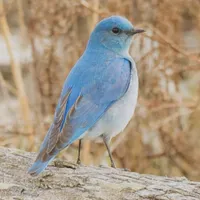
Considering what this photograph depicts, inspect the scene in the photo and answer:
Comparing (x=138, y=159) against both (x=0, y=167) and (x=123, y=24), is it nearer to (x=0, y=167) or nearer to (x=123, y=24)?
(x=123, y=24)

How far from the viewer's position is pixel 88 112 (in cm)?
497

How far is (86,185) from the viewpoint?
4.56m

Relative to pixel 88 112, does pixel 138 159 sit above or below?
below

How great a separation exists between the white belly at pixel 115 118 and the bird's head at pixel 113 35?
1.40 feet

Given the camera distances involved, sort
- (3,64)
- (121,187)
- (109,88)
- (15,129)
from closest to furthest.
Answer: (121,187) < (109,88) < (15,129) < (3,64)

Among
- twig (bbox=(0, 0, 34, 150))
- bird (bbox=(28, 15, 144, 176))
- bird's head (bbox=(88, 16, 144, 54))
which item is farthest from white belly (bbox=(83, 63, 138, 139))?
twig (bbox=(0, 0, 34, 150))

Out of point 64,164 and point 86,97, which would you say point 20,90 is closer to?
point 86,97

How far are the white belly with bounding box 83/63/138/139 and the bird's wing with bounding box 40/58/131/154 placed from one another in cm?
4

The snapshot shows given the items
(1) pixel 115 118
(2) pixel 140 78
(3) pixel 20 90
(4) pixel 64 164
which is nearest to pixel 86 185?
(4) pixel 64 164

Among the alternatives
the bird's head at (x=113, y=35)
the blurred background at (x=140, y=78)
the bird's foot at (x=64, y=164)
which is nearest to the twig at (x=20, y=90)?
the blurred background at (x=140, y=78)

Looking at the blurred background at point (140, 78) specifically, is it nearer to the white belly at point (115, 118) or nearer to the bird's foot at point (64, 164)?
the white belly at point (115, 118)

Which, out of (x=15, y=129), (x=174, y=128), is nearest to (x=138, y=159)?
(x=174, y=128)

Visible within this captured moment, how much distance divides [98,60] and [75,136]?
2.29 feet

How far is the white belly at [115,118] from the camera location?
16.6 feet
